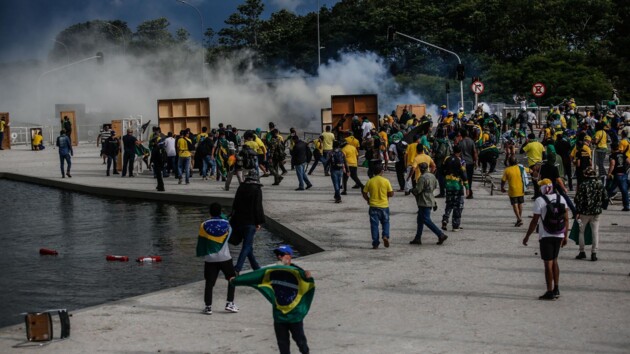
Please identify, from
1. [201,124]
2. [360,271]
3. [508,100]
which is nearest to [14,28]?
[508,100]

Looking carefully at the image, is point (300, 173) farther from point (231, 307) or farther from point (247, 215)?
point (231, 307)

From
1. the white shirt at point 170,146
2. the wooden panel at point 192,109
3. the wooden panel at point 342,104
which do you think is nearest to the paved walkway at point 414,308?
the white shirt at point 170,146

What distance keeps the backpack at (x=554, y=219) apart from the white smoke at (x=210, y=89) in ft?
171

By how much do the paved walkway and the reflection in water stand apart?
132 cm

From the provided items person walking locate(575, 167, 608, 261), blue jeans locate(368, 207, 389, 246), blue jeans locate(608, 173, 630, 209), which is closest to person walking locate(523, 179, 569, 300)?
person walking locate(575, 167, 608, 261)

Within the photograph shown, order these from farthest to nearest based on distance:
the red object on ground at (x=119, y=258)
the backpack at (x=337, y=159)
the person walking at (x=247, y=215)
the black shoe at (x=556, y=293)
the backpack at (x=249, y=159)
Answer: the backpack at (x=337, y=159), the backpack at (x=249, y=159), the red object on ground at (x=119, y=258), the person walking at (x=247, y=215), the black shoe at (x=556, y=293)

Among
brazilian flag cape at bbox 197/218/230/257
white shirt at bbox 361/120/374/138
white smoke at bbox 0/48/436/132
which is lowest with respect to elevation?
brazilian flag cape at bbox 197/218/230/257

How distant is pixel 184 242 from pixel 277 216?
289cm

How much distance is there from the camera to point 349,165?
83.5 feet

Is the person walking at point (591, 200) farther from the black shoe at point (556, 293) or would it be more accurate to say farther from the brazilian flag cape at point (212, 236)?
the brazilian flag cape at point (212, 236)

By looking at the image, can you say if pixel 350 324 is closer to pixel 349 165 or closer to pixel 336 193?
pixel 336 193

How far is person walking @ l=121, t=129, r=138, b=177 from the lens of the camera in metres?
32.0

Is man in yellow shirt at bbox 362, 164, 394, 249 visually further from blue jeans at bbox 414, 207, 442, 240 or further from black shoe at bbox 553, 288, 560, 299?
black shoe at bbox 553, 288, 560, 299

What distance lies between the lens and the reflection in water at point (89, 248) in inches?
575
